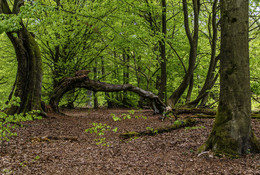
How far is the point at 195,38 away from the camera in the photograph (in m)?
9.65

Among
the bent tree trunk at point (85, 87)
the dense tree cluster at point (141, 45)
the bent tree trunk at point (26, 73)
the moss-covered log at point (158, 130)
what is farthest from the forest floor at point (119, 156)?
the bent tree trunk at point (85, 87)

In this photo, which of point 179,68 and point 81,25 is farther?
point 179,68

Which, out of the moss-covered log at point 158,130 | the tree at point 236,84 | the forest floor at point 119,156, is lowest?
the forest floor at point 119,156

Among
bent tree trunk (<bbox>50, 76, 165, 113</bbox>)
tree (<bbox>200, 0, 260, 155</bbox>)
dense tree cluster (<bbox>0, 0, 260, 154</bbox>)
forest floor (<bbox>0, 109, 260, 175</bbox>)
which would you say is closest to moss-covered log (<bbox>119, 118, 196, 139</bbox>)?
forest floor (<bbox>0, 109, 260, 175</bbox>)

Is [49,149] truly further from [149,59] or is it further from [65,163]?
[149,59]

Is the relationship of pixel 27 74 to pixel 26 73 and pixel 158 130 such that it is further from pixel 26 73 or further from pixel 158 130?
pixel 158 130

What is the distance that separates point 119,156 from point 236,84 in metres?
2.98

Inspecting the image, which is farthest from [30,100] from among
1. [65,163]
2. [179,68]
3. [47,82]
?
[179,68]

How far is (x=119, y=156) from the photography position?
16.0 feet

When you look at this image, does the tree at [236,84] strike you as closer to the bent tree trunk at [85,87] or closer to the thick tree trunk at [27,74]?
the bent tree trunk at [85,87]

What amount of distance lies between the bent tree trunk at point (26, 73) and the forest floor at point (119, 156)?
1915 millimetres

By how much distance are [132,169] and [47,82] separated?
13492 mm

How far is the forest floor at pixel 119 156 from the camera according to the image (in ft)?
12.6

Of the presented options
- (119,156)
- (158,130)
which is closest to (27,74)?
(158,130)
